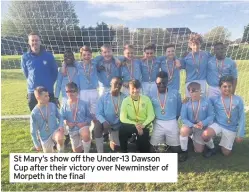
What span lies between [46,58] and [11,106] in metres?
3.56

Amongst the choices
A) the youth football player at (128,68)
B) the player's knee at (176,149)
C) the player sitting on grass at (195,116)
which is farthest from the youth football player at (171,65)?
the player's knee at (176,149)

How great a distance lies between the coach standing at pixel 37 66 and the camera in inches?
168

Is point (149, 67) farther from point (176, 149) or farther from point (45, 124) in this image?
point (45, 124)

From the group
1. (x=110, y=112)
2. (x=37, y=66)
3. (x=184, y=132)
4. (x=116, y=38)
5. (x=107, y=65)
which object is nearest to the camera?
(x=184, y=132)

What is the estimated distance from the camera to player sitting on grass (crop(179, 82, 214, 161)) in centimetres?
381

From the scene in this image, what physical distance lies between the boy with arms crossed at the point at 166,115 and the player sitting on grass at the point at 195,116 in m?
0.10

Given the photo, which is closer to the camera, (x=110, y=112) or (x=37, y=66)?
(x=110, y=112)

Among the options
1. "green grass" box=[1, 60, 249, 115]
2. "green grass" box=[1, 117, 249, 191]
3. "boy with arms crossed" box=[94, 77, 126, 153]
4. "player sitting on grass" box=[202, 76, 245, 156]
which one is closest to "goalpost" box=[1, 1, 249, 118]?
"green grass" box=[1, 60, 249, 115]

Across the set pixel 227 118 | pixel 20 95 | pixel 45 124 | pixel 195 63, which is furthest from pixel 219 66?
pixel 20 95

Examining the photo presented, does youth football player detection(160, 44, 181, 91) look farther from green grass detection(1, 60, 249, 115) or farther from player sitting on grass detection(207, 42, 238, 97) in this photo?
green grass detection(1, 60, 249, 115)

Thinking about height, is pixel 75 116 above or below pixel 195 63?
below
